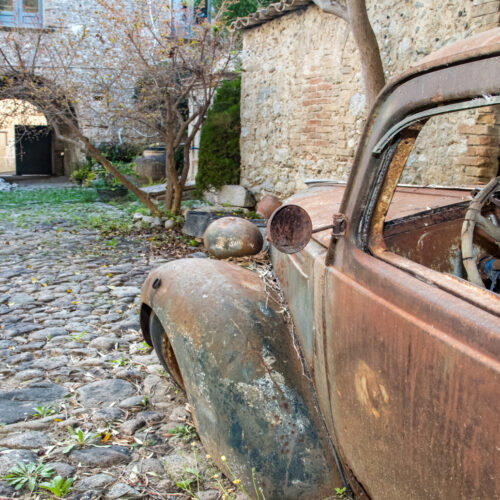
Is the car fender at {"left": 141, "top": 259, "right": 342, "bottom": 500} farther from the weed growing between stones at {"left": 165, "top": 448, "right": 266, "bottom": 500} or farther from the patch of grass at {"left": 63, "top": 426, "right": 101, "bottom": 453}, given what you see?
the patch of grass at {"left": 63, "top": 426, "right": 101, "bottom": 453}

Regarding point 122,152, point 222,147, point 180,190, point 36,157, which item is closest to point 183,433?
point 180,190

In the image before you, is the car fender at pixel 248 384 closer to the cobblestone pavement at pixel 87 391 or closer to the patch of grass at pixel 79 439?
the cobblestone pavement at pixel 87 391

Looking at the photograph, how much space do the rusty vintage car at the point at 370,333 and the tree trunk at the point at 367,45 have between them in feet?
11.5

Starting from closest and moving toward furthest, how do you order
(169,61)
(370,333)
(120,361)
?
(370,333), (120,361), (169,61)

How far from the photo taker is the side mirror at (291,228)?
1.71m

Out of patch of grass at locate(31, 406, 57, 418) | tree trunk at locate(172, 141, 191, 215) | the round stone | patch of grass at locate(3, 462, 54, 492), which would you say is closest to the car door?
patch of grass at locate(3, 462, 54, 492)

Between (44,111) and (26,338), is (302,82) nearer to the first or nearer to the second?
(44,111)

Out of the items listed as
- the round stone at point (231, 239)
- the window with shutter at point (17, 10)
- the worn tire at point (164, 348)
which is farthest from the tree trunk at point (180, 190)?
the window with shutter at point (17, 10)

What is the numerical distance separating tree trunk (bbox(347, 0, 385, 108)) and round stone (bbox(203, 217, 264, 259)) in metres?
1.97

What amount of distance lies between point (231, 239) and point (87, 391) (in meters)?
2.37

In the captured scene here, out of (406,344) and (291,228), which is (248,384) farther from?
(406,344)

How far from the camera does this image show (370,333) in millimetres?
1526

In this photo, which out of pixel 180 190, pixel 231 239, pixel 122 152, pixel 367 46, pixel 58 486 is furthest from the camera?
pixel 122 152

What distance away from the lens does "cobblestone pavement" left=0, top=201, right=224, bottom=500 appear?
8.34ft
